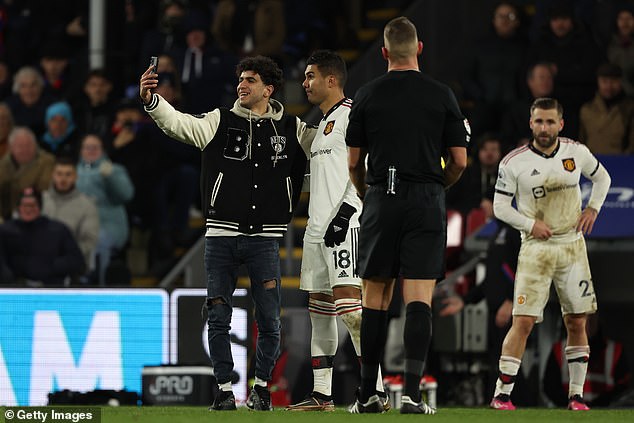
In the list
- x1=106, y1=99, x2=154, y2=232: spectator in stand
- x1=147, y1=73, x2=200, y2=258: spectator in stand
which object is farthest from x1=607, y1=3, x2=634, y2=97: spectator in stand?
x1=106, y1=99, x2=154, y2=232: spectator in stand

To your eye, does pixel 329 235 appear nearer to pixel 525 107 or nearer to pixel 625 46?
pixel 525 107

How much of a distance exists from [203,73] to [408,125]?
31.3 feet

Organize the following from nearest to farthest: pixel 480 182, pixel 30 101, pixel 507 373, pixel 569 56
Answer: pixel 507 373, pixel 480 182, pixel 569 56, pixel 30 101

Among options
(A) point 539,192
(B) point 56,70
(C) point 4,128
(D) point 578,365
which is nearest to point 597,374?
(D) point 578,365

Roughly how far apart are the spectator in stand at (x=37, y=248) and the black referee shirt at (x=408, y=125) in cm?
759

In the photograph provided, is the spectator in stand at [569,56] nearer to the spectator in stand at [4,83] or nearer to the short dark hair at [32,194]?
the short dark hair at [32,194]

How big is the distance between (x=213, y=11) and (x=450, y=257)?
6.03m

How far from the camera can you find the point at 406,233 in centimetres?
952

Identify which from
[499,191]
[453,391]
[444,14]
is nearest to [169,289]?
[453,391]

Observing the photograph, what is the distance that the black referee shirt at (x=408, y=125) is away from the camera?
9.51 m

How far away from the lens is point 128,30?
68.9ft

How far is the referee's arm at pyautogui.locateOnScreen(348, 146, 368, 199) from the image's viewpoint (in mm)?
9703

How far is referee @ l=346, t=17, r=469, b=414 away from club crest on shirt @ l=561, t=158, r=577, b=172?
2461 millimetres

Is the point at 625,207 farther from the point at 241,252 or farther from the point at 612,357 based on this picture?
the point at 241,252
